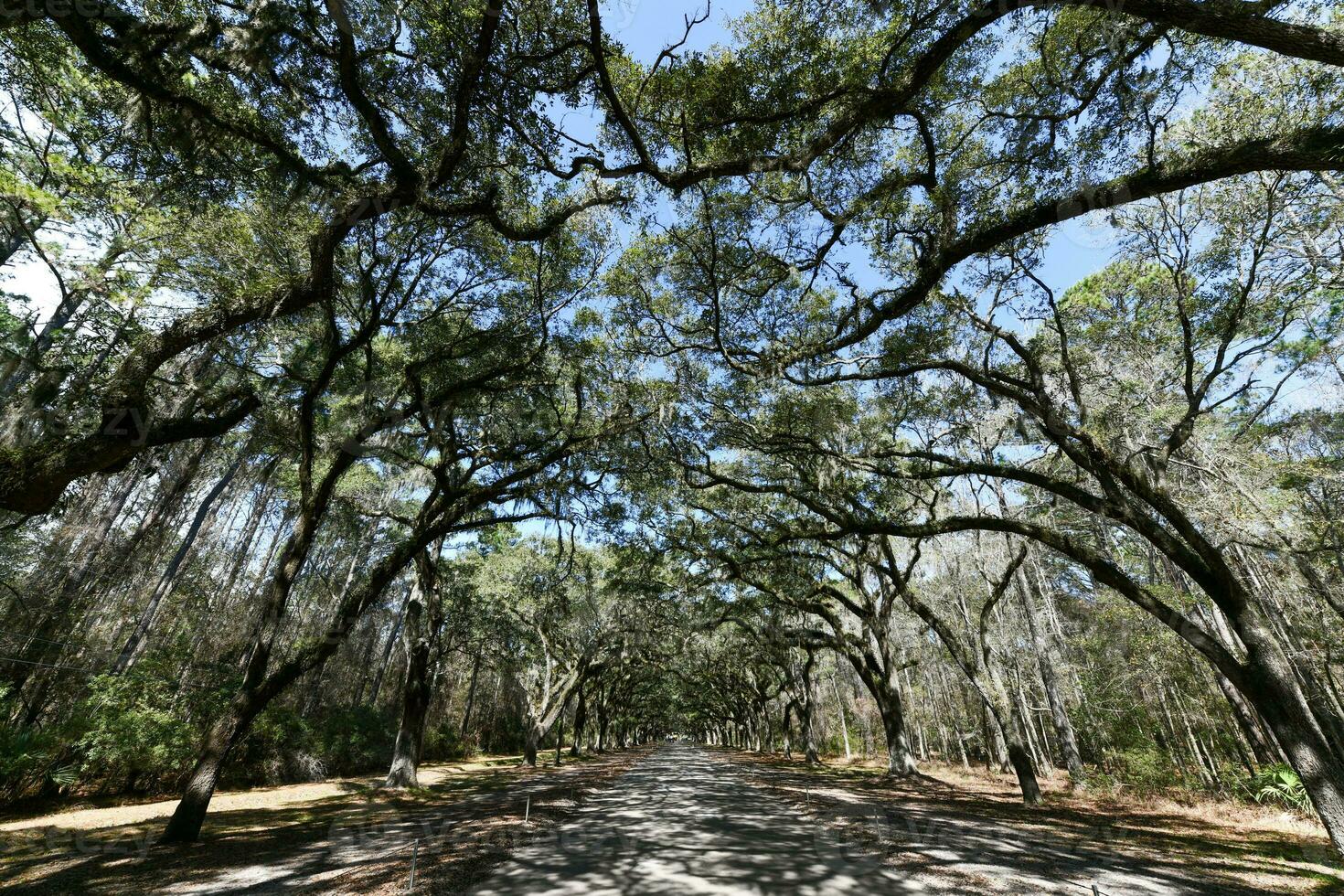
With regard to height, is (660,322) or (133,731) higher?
(660,322)

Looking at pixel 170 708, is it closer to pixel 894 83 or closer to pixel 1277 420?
pixel 894 83

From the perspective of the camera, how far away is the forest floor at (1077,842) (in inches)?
219

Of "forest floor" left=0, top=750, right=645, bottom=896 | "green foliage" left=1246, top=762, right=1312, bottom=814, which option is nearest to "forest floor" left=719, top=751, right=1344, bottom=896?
"green foliage" left=1246, top=762, right=1312, bottom=814

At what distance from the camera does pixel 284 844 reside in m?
7.05

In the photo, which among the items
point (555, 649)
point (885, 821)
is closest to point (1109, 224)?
point (885, 821)

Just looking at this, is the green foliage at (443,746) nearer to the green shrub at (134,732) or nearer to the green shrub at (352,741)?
the green shrub at (352,741)

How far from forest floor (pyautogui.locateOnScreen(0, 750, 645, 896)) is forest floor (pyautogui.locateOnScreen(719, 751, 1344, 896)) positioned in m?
5.12

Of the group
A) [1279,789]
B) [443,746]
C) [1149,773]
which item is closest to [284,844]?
[1279,789]

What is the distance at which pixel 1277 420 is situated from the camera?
44.3ft

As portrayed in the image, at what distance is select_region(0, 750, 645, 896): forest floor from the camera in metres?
5.29

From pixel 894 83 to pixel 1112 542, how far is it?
18.2 metres

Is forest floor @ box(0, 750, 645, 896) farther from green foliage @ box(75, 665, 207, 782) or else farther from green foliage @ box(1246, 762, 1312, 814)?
green foliage @ box(1246, 762, 1312, 814)

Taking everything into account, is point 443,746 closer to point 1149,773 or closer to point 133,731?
point 133,731

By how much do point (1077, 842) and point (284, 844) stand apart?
11.4m
